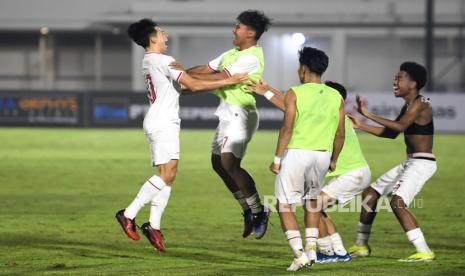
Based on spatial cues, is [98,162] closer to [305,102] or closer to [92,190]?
[92,190]

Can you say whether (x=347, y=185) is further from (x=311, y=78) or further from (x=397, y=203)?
(x=311, y=78)

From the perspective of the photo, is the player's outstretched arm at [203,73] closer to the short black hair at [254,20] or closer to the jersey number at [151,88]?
the jersey number at [151,88]

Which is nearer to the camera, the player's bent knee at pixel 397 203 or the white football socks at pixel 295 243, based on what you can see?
the white football socks at pixel 295 243

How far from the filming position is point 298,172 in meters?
11.1

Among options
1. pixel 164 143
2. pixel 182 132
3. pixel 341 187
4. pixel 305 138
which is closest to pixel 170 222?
pixel 164 143

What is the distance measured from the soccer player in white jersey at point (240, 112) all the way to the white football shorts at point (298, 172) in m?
1.87

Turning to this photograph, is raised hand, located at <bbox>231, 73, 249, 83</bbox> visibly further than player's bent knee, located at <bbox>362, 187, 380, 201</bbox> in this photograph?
No

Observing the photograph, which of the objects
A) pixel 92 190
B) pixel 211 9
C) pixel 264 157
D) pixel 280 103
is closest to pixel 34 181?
pixel 92 190

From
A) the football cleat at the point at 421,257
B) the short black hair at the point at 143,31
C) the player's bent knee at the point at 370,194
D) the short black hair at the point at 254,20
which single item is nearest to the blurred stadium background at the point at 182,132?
the football cleat at the point at 421,257

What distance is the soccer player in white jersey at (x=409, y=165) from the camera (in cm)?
1214

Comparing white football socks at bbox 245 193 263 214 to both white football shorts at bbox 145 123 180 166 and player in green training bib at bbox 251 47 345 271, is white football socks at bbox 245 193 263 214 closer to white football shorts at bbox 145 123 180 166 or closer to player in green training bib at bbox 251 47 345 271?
white football shorts at bbox 145 123 180 166

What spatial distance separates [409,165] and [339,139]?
132 cm

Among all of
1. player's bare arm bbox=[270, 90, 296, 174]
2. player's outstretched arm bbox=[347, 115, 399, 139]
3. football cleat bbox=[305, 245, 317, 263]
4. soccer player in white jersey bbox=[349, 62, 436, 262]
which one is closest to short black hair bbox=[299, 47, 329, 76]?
player's bare arm bbox=[270, 90, 296, 174]

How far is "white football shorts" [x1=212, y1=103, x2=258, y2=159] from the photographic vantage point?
1317cm
